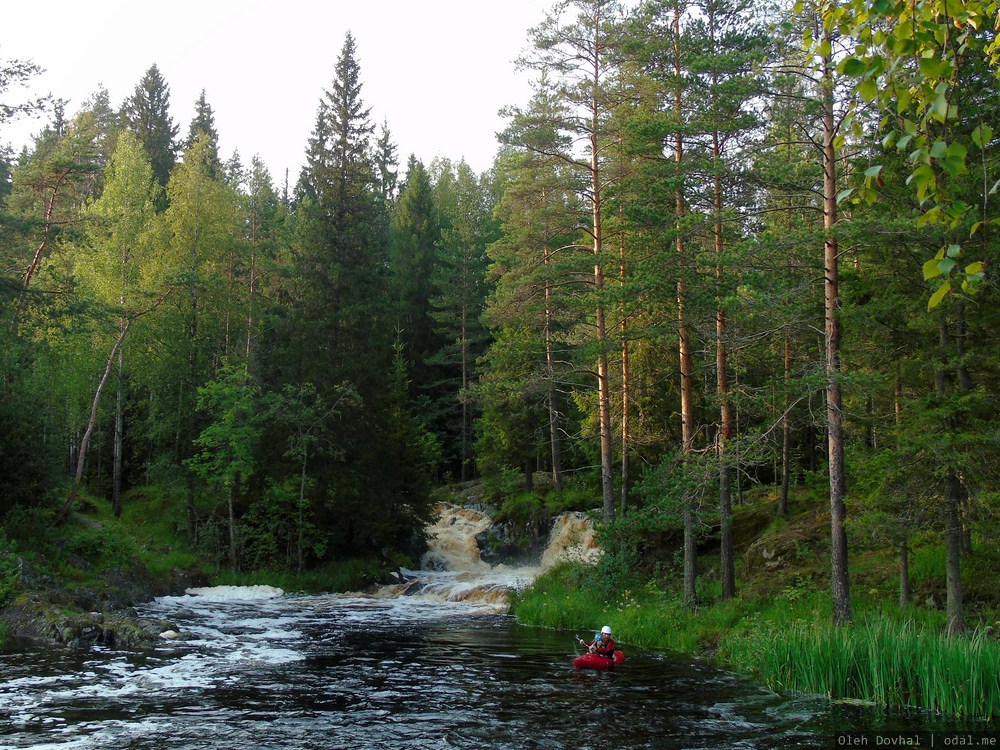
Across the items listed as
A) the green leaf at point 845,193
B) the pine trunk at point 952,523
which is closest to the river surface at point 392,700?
the pine trunk at point 952,523

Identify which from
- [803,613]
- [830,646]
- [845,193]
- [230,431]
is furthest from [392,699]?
[230,431]

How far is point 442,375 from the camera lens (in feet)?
173

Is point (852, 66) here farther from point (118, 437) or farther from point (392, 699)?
point (118, 437)

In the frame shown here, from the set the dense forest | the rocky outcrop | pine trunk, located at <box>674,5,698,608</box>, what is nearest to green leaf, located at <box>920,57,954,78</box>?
the dense forest

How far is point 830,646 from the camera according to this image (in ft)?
37.9

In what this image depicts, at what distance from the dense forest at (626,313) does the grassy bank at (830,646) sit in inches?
42.9

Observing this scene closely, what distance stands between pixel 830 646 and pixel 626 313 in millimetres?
9758

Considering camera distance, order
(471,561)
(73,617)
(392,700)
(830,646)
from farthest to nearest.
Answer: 1. (471,561)
2. (73,617)
3. (392,700)
4. (830,646)

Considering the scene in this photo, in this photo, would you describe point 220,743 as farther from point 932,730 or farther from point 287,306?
point 287,306

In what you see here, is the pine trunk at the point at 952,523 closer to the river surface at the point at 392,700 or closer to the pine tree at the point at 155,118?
the river surface at the point at 392,700

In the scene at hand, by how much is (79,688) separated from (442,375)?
135 feet

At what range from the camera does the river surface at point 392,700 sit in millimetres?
9711

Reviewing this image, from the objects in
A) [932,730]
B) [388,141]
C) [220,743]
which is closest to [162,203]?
[388,141]

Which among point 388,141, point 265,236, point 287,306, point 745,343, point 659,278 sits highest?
point 388,141
